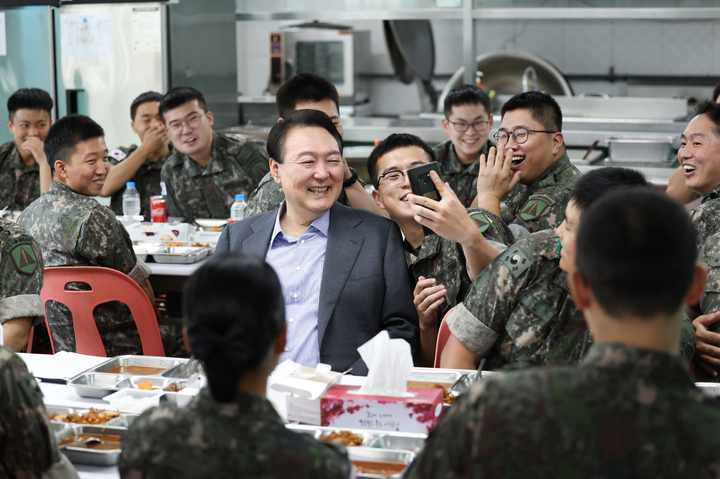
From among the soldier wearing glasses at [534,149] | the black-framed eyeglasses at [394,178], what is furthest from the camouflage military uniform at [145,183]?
the black-framed eyeglasses at [394,178]

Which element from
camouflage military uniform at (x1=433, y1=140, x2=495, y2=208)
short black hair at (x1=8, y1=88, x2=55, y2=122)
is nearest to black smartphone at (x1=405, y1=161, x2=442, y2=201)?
camouflage military uniform at (x1=433, y1=140, x2=495, y2=208)

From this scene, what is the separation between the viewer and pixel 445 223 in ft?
6.98

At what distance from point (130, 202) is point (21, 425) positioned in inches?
128

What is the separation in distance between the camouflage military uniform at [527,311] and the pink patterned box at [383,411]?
393mm

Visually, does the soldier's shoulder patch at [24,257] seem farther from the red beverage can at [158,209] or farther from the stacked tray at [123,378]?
the red beverage can at [158,209]

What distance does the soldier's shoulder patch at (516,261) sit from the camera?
1919 mm

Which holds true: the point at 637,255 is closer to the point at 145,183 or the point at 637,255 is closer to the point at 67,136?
the point at 67,136

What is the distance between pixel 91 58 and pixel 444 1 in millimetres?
2809

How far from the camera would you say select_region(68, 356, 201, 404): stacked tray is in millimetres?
1795

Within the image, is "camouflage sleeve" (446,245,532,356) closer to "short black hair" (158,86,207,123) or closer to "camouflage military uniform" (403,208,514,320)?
"camouflage military uniform" (403,208,514,320)

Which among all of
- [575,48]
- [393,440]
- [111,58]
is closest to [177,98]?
[111,58]

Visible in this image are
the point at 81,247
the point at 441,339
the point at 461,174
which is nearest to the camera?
the point at 441,339

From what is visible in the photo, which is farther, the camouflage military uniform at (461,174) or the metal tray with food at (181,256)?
the camouflage military uniform at (461,174)

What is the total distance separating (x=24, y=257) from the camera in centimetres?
228
